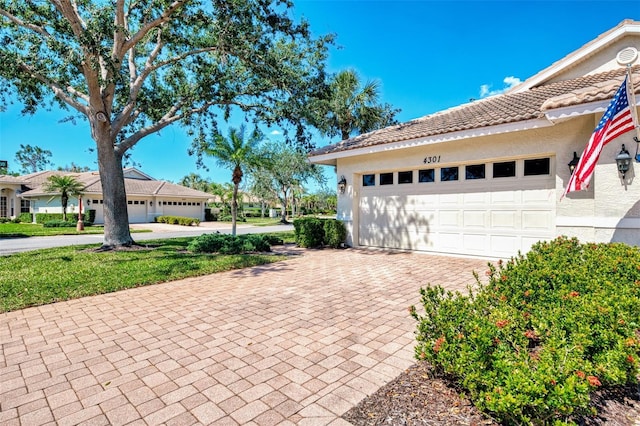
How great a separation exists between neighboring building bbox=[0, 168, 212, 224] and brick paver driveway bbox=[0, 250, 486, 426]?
27.8 meters

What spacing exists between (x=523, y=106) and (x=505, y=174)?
70.0 inches

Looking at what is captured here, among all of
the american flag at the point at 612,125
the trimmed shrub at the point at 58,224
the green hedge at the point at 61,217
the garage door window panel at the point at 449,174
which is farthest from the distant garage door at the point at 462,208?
the green hedge at the point at 61,217

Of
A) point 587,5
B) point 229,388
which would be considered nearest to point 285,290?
point 229,388

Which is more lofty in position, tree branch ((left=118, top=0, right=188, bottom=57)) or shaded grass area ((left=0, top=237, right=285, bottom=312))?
tree branch ((left=118, top=0, right=188, bottom=57))

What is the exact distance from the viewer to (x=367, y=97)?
17.2 m

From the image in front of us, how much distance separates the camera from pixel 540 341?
2.70m

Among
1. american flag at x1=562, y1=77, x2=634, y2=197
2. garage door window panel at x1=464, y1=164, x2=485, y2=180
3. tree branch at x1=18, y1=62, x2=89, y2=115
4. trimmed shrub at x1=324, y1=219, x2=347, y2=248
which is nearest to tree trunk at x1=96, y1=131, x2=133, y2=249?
tree branch at x1=18, y1=62, x2=89, y2=115

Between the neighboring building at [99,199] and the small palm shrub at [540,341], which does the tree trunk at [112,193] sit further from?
the neighboring building at [99,199]

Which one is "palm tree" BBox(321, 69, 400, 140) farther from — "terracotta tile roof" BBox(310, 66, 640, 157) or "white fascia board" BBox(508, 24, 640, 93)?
"white fascia board" BBox(508, 24, 640, 93)

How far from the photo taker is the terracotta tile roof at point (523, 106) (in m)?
6.12

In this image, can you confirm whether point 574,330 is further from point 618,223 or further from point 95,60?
point 95,60

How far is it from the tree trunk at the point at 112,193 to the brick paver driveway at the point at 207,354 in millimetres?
6253

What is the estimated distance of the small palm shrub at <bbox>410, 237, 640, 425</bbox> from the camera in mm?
1867

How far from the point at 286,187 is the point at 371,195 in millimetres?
22452
